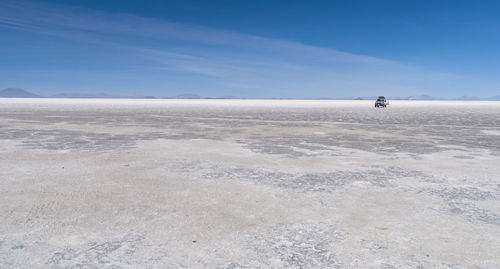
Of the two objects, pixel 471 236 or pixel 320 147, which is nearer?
pixel 471 236

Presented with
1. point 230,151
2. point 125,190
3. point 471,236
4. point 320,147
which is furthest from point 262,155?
point 471,236

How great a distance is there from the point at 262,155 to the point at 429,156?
14.4ft

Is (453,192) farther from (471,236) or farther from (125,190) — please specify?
(125,190)

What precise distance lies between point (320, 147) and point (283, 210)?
21.7 ft

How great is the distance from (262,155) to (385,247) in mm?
6044

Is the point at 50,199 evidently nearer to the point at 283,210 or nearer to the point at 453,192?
the point at 283,210

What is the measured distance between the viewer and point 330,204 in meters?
5.50

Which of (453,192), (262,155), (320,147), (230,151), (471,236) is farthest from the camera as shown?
(320,147)

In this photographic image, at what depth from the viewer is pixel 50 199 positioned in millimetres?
5668

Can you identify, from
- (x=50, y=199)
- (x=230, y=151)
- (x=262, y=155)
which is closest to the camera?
(x=50, y=199)

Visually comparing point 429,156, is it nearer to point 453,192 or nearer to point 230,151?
point 453,192

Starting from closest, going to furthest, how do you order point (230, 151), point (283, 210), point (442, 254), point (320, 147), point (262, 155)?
point (442, 254) → point (283, 210) → point (262, 155) → point (230, 151) → point (320, 147)

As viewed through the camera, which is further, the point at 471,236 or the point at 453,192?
the point at 453,192

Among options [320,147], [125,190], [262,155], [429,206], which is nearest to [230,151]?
[262,155]
